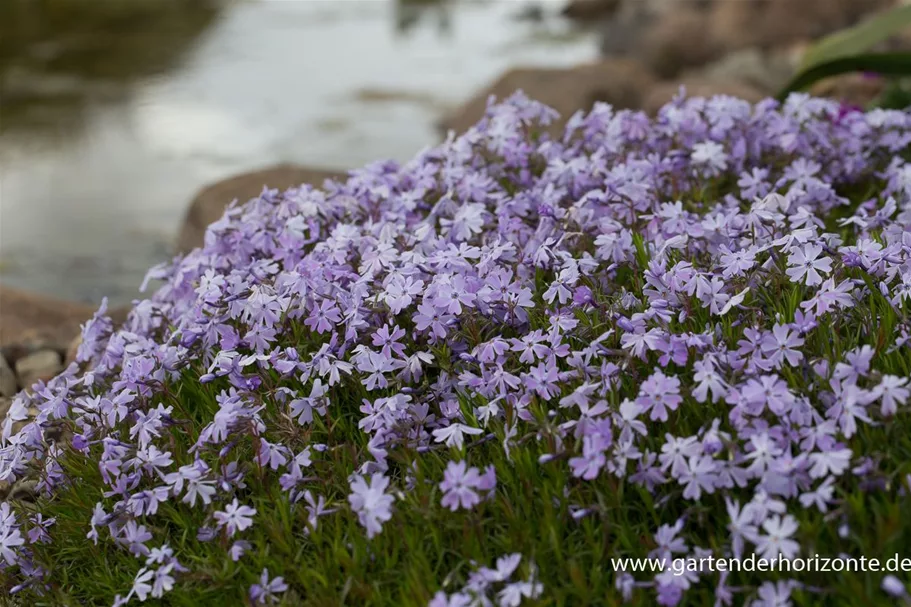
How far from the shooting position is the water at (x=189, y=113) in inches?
297

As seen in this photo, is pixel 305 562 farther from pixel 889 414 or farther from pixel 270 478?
pixel 889 414

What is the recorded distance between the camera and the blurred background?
23.8 feet

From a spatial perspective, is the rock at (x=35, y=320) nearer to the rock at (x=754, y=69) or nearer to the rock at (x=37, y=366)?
the rock at (x=37, y=366)

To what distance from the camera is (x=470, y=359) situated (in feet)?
8.99

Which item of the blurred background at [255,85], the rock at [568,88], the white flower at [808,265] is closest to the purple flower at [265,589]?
the white flower at [808,265]

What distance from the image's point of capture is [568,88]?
7.11 m

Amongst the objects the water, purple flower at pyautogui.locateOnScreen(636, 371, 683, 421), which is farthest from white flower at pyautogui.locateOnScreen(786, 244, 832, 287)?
the water

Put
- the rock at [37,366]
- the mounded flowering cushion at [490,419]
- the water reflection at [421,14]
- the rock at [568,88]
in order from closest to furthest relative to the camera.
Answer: the mounded flowering cushion at [490,419]
the rock at [37,366]
the rock at [568,88]
the water reflection at [421,14]

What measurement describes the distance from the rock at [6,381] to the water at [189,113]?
7.18 feet

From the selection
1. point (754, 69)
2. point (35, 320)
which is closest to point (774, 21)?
point (754, 69)

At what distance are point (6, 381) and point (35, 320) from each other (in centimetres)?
94

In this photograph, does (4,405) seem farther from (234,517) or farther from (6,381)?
(234,517)

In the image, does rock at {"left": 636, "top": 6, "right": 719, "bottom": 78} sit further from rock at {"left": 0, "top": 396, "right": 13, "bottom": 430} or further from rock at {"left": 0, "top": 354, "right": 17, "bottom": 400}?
rock at {"left": 0, "top": 396, "right": 13, "bottom": 430}

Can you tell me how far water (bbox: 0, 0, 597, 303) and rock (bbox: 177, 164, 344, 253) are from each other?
3.50 ft
